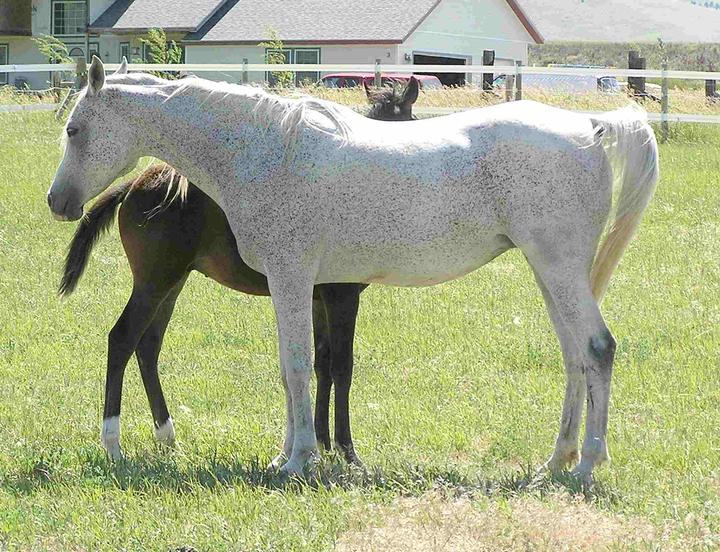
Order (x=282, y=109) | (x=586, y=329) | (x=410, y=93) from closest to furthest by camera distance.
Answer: (x=586, y=329) → (x=282, y=109) → (x=410, y=93)

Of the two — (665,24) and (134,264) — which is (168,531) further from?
(665,24)

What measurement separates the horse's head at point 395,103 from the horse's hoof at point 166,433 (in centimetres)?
226

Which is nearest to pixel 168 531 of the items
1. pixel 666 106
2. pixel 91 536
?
pixel 91 536

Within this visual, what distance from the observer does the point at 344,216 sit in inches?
244

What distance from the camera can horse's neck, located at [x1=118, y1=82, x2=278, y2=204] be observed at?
6.38 metres

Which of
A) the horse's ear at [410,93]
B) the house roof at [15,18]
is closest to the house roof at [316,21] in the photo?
the house roof at [15,18]

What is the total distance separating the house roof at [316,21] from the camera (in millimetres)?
41750

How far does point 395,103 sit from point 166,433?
7.99ft

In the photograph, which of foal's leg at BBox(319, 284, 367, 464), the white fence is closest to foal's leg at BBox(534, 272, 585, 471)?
foal's leg at BBox(319, 284, 367, 464)

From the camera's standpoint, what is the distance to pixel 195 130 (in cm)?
641

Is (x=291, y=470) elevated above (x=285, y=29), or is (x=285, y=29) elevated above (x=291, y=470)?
(x=285, y=29)

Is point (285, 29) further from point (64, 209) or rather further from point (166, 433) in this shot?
point (64, 209)

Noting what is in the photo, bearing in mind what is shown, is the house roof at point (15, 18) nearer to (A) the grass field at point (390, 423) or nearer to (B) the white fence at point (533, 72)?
(B) the white fence at point (533, 72)

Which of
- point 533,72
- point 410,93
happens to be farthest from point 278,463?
point 533,72
